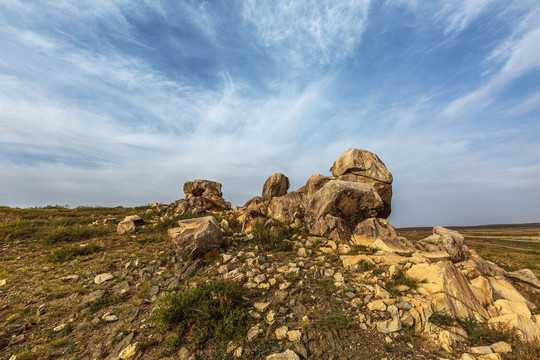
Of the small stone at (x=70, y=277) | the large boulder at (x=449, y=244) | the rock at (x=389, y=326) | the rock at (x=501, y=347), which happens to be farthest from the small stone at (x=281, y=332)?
the large boulder at (x=449, y=244)

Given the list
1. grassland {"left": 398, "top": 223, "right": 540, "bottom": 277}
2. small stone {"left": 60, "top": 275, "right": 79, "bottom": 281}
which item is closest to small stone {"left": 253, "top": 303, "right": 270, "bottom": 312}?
small stone {"left": 60, "top": 275, "right": 79, "bottom": 281}

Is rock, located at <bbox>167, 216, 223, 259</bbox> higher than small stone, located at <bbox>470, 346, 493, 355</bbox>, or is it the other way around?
rock, located at <bbox>167, 216, 223, 259</bbox>

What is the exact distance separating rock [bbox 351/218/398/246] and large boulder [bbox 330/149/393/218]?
10.6 feet

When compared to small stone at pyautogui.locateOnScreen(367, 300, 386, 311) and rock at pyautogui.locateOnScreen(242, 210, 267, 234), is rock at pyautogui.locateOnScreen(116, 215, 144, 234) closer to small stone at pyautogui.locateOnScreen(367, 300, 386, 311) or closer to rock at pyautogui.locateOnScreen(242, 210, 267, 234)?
rock at pyautogui.locateOnScreen(242, 210, 267, 234)

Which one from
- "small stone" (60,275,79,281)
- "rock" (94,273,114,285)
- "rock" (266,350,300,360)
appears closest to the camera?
"rock" (266,350,300,360)

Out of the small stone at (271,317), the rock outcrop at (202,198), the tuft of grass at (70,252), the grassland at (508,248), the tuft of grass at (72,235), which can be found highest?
the rock outcrop at (202,198)

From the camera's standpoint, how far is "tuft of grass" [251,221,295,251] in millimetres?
10875

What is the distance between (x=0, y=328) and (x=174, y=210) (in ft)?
49.3

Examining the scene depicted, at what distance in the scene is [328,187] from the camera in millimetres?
12672

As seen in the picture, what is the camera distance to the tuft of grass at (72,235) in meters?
13.1

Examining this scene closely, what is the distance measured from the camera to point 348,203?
12242mm

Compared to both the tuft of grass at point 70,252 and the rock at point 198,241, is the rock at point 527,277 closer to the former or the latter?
the rock at point 198,241

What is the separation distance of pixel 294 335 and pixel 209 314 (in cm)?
219

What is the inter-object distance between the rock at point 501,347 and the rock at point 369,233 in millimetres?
5379
